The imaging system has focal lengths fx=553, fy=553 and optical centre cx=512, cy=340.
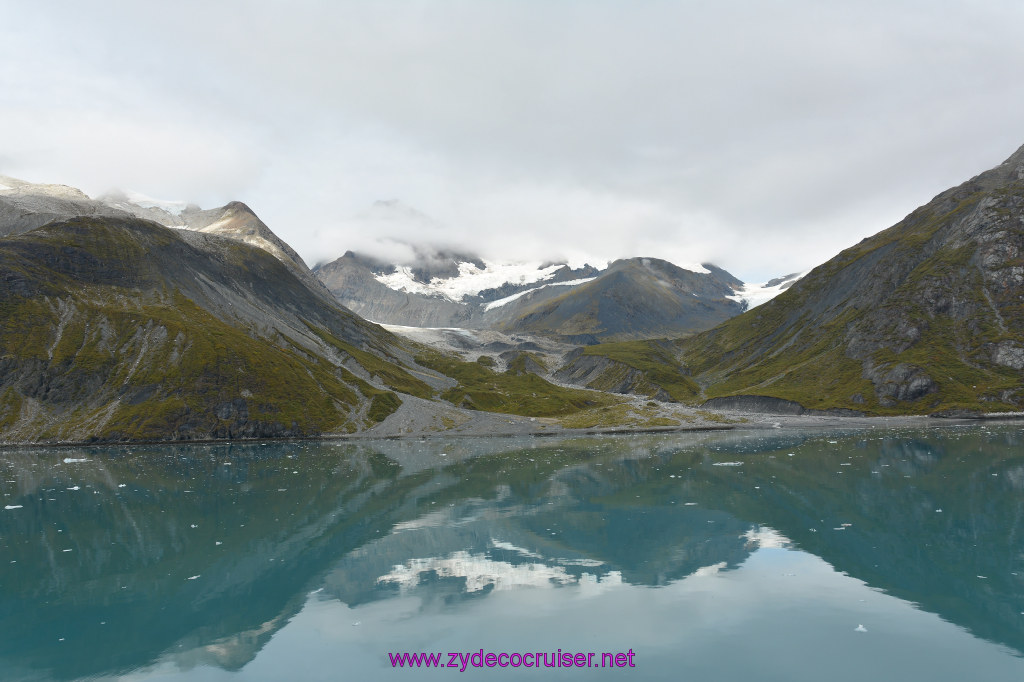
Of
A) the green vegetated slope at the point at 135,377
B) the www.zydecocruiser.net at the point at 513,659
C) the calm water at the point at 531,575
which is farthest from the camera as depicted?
the green vegetated slope at the point at 135,377

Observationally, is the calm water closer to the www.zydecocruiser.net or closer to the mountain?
the www.zydecocruiser.net

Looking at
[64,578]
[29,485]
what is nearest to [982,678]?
[64,578]

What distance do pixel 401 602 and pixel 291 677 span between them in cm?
939

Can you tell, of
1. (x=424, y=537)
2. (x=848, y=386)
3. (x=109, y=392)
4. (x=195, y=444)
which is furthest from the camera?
(x=848, y=386)

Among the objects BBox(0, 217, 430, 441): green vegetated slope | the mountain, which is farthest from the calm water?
the mountain

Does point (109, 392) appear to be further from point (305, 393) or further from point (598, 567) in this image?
point (598, 567)

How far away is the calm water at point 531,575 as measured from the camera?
26.9 metres

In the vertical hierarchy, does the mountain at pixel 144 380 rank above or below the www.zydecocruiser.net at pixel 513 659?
above

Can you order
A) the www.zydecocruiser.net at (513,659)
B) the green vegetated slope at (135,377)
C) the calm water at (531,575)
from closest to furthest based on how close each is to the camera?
the www.zydecocruiser.net at (513,659), the calm water at (531,575), the green vegetated slope at (135,377)

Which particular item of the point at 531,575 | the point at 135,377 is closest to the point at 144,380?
the point at 135,377

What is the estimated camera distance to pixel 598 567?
132ft

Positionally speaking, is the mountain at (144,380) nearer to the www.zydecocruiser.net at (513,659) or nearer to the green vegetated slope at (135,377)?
the green vegetated slope at (135,377)

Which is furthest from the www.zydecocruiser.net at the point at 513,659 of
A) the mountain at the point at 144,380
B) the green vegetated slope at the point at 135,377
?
the green vegetated slope at the point at 135,377

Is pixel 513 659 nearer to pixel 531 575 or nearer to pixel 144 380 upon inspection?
pixel 531 575
